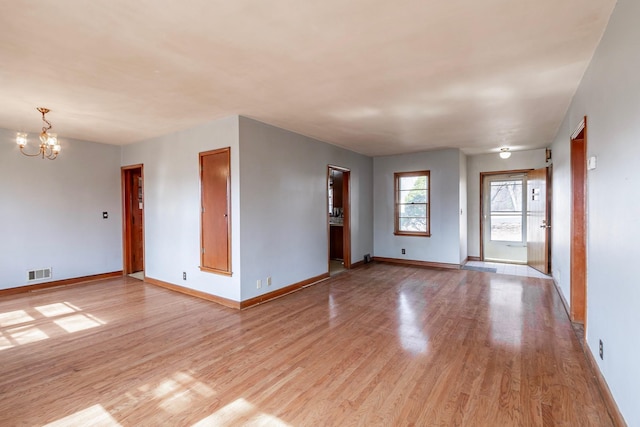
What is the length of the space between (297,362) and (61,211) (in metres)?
4.95

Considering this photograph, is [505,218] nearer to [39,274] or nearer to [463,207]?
[463,207]

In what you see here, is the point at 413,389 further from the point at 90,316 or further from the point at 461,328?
the point at 90,316

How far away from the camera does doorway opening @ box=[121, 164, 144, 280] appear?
586cm

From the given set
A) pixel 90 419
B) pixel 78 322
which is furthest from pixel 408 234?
pixel 90 419

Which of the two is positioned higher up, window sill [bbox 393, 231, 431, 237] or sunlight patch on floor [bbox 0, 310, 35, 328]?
window sill [bbox 393, 231, 431, 237]

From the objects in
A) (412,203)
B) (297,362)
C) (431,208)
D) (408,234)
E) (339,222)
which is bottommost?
(297,362)

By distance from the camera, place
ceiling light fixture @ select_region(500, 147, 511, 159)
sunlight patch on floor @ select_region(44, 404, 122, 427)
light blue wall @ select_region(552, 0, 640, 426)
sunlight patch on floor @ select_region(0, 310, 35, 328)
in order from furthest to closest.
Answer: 1. ceiling light fixture @ select_region(500, 147, 511, 159)
2. sunlight patch on floor @ select_region(0, 310, 35, 328)
3. sunlight patch on floor @ select_region(44, 404, 122, 427)
4. light blue wall @ select_region(552, 0, 640, 426)

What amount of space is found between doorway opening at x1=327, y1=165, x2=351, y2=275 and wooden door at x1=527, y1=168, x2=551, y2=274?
138 inches

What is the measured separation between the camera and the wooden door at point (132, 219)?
586 cm

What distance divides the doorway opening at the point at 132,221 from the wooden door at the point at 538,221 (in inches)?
288

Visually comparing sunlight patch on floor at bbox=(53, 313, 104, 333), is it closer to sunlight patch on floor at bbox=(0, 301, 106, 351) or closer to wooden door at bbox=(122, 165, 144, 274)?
sunlight patch on floor at bbox=(0, 301, 106, 351)

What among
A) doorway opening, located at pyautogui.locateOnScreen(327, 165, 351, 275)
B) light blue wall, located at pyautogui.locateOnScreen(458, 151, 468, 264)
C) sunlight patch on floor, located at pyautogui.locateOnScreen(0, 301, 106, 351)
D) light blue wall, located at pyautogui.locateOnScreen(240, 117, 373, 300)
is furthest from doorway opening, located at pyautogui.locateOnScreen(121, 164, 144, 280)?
light blue wall, located at pyautogui.locateOnScreen(458, 151, 468, 264)

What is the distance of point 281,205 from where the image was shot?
4566 millimetres

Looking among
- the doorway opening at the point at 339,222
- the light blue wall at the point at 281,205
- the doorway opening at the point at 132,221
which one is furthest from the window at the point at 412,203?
the doorway opening at the point at 132,221
